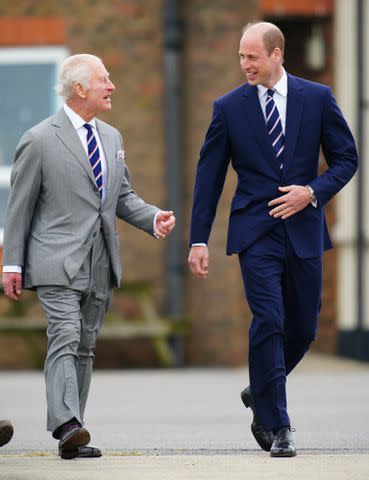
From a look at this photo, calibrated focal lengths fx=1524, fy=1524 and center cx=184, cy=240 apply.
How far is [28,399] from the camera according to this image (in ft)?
33.5

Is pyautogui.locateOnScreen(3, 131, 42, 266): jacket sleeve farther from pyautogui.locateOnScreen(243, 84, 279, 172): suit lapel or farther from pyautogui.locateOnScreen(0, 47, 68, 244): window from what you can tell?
pyautogui.locateOnScreen(0, 47, 68, 244): window

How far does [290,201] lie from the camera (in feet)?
22.4

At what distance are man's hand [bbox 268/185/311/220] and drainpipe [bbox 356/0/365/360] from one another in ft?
19.5

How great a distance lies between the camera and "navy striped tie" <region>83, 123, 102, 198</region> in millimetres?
7086

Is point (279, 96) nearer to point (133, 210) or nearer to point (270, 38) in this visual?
point (270, 38)

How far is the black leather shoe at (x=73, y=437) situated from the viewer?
6660 mm

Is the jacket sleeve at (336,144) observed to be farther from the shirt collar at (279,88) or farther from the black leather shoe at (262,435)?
the black leather shoe at (262,435)

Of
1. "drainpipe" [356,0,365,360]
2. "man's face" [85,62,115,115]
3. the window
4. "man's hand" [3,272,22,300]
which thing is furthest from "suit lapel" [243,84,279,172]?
the window

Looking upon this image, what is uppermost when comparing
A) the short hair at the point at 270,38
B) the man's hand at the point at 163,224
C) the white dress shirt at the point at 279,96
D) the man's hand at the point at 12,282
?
the short hair at the point at 270,38

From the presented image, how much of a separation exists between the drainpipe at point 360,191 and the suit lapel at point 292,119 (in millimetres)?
5793

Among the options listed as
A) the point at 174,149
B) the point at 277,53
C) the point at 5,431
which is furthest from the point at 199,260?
the point at 174,149

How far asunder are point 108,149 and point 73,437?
1.39 metres

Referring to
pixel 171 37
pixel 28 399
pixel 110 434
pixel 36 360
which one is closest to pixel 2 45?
pixel 171 37

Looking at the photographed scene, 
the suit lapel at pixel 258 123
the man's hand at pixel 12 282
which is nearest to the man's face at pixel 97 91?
the suit lapel at pixel 258 123
